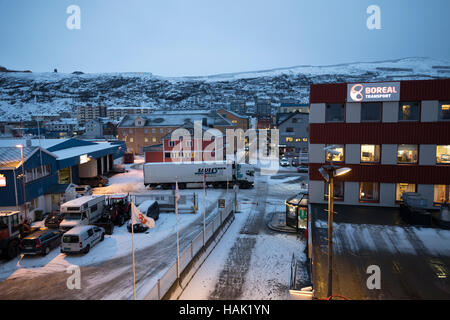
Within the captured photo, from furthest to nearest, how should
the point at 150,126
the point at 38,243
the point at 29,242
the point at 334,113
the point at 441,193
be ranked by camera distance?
1. the point at 150,126
2. the point at 334,113
3. the point at 441,193
4. the point at 38,243
5. the point at 29,242

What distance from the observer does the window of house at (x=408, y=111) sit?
770 inches

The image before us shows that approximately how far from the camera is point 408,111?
64.6 feet

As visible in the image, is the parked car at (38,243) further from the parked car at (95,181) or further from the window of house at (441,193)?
the window of house at (441,193)

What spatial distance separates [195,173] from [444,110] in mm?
25644

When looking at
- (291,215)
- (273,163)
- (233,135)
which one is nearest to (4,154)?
(291,215)

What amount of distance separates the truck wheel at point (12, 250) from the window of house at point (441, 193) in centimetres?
2687

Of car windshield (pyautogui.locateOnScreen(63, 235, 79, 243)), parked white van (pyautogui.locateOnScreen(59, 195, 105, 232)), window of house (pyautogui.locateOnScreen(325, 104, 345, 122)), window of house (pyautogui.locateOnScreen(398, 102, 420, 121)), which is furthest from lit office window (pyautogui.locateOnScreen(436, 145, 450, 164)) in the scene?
parked white van (pyautogui.locateOnScreen(59, 195, 105, 232))

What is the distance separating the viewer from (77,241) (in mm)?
16984

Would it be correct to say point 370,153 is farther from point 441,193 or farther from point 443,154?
point 441,193

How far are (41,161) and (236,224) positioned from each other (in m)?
18.5

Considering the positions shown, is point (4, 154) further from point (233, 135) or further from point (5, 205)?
point (233, 135)

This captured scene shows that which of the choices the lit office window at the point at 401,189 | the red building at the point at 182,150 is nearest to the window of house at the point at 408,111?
the lit office window at the point at 401,189

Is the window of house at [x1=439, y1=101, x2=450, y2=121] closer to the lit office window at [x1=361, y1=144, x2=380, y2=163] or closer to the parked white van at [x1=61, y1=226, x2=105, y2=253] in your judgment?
the lit office window at [x1=361, y1=144, x2=380, y2=163]

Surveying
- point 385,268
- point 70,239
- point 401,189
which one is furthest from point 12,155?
point 401,189
